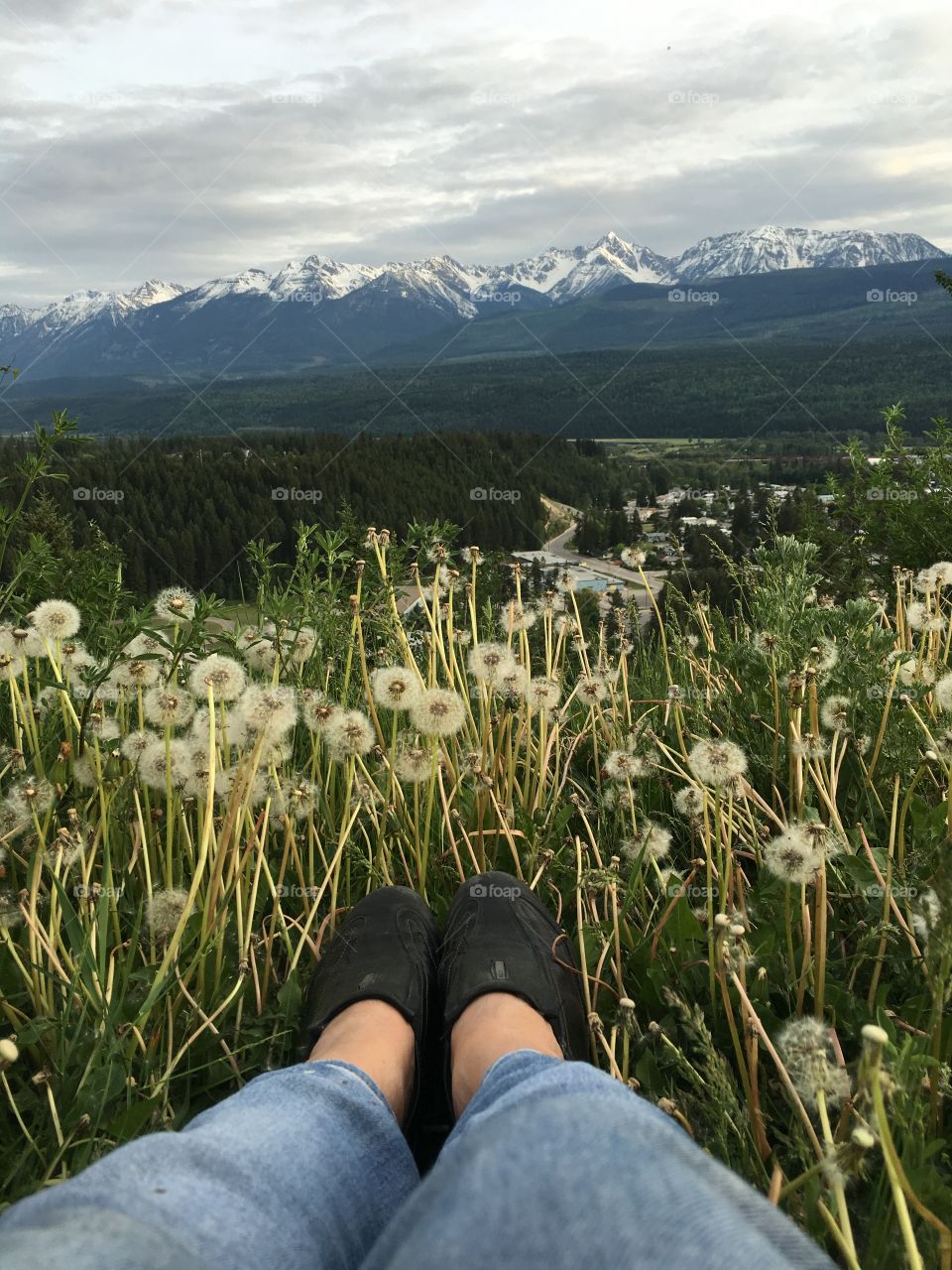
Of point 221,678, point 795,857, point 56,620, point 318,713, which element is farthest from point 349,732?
point 795,857

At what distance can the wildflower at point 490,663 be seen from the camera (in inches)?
119

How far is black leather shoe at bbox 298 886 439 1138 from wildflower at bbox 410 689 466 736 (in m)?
0.56

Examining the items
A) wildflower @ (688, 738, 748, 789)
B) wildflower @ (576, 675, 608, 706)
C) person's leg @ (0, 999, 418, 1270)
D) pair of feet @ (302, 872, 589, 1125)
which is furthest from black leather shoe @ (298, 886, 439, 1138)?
wildflower @ (576, 675, 608, 706)

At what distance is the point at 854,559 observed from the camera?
7805mm

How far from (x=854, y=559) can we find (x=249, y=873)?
7073 millimetres

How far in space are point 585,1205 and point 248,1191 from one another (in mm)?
589

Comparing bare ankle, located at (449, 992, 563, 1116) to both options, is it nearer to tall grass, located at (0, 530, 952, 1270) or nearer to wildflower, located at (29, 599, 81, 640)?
tall grass, located at (0, 530, 952, 1270)

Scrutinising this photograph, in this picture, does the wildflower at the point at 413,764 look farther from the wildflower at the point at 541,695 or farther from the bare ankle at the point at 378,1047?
the bare ankle at the point at 378,1047

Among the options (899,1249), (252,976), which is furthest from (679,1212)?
(252,976)

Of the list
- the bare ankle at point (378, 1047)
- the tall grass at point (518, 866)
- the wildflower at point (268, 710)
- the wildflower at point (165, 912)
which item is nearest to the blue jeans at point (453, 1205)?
the tall grass at point (518, 866)

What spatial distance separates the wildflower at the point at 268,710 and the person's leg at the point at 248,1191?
0.82 m

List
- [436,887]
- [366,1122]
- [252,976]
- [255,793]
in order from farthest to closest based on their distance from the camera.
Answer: [436,887]
[255,793]
[252,976]
[366,1122]

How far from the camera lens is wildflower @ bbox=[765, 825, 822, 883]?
71.5 inches

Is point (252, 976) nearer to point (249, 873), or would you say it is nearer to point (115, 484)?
point (249, 873)
